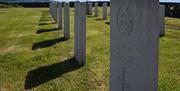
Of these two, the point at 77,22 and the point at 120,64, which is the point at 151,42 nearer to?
the point at 120,64

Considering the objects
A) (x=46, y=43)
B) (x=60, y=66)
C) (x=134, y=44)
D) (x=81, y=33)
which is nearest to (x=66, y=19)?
(x=46, y=43)

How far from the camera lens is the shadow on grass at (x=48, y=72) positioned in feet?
24.2

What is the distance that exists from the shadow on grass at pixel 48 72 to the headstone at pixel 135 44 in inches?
107

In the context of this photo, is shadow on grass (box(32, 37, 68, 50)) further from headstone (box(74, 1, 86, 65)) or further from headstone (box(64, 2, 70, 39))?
headstone (box(74, 1, 86, 65))

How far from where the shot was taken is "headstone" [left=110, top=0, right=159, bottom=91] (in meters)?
3.95

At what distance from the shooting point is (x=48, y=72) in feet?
26.6

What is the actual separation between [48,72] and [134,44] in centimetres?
419

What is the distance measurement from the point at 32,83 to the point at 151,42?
4.06 m

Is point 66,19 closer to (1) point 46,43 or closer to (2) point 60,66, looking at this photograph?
(1) point 46,43

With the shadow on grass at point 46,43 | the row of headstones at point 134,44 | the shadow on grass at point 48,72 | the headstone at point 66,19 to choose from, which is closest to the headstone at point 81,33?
the shadow on grass at point 48,72

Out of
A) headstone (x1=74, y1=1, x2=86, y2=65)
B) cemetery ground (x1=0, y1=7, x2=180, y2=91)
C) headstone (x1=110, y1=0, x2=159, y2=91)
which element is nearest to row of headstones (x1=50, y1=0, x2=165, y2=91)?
headstone (x1=110, y1=0, x2=159, y2=91)

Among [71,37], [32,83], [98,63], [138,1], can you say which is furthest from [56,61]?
[138,1]

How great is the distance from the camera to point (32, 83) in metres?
7.30

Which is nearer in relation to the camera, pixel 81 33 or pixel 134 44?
pixel 134 44
